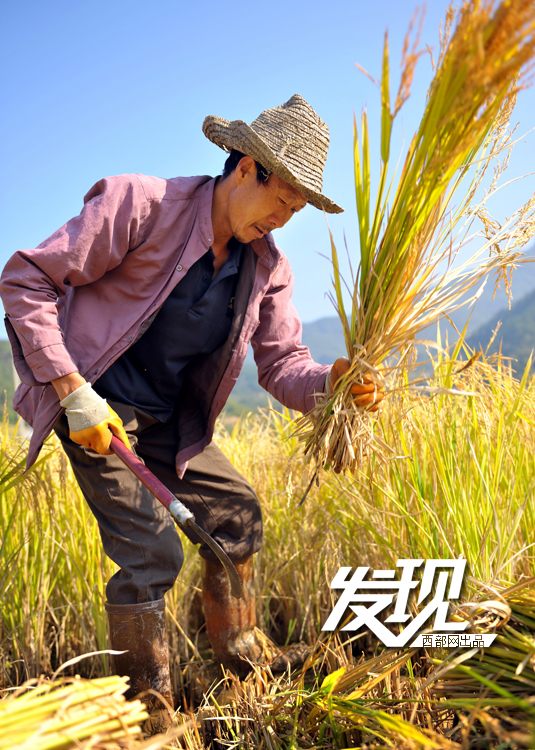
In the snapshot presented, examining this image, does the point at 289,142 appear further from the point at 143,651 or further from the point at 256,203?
the point at 143,651

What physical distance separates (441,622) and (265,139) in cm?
155

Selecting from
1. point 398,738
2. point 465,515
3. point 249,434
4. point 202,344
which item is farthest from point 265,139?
point 249,434

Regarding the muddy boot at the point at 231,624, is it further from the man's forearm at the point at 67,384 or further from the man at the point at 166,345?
the man's forearm at the point at 67,384

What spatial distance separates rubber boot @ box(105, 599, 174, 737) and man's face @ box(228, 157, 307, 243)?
4.10 ft

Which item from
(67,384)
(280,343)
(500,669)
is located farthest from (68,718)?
(280,343)

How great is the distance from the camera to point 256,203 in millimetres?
1833

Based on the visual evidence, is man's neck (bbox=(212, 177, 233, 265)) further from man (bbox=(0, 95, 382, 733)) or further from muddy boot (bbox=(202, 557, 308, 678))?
muddy boot (bbox=(202, 557, 308, 678))

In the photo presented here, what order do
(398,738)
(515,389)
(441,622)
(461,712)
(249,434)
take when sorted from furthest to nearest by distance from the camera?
(249,434) < (515,389) < (441,622) < (461,712) < (398,738)

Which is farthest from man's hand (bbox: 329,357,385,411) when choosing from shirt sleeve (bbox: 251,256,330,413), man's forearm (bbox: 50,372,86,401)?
man's forearm (bbox: 50,372,86,401)

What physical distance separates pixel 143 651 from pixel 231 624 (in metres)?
0.56

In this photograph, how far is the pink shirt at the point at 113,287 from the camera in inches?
63.4

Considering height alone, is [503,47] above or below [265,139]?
below

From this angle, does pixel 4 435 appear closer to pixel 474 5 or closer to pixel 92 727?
pixel 92 727

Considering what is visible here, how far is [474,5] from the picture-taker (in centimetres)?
115
